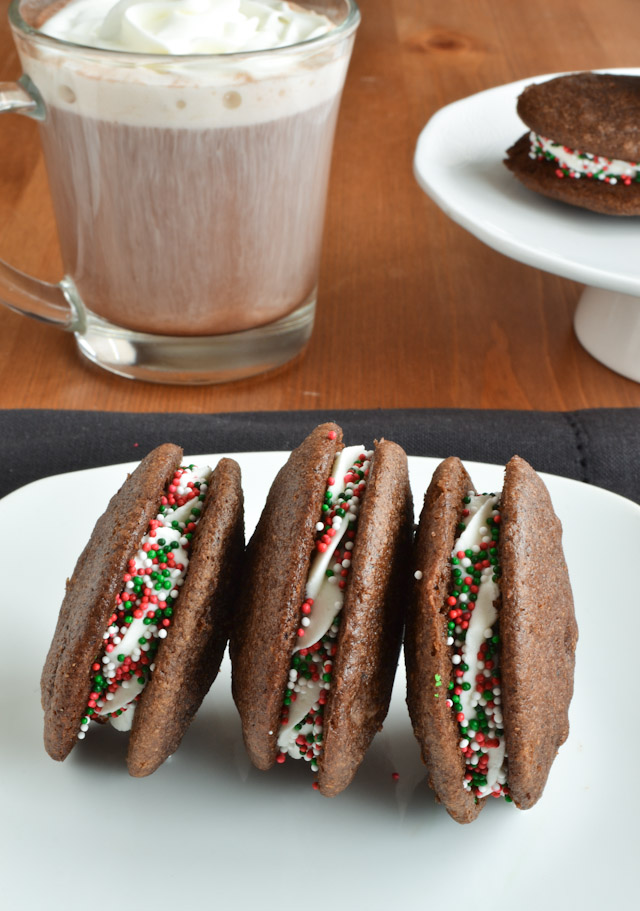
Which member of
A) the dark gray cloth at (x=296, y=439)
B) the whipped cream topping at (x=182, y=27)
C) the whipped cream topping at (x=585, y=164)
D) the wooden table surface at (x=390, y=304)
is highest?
the whipped cream topping at (x=182, y=27)

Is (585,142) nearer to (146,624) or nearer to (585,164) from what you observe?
(585,164)

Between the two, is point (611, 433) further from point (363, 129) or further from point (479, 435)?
point (363, 129)

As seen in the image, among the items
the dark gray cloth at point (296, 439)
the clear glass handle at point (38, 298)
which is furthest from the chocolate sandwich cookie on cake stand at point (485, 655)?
the clear glass handle at point (38, 298)

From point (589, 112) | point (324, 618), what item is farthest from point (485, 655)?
point (589, 112)

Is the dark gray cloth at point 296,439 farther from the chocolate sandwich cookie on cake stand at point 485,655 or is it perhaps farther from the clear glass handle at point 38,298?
the chocolate sandwich cookie on cake stand at point 485,655

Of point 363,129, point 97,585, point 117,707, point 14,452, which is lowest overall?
point 363,129

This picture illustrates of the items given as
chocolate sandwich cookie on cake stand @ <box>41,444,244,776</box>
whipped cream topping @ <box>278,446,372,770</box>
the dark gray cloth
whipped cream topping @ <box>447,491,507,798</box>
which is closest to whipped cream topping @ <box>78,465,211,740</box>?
chocolate sandwich cookie on cake stand @ <box>41,444,244,776</box>

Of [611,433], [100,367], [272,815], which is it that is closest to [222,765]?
[272,815]
